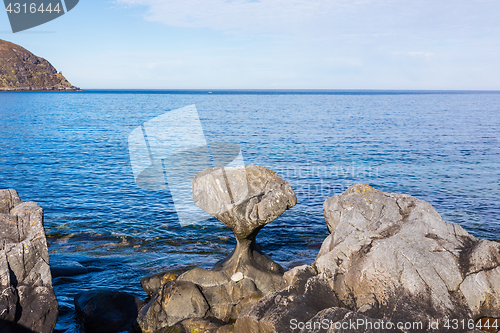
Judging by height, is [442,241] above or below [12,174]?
above

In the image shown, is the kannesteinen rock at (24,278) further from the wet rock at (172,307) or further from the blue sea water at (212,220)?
the blue sea water at (212,220)

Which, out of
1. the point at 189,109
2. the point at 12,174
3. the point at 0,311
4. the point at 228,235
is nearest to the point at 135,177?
the point at 12,174

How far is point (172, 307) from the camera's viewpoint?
1005 cm

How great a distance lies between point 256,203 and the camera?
1169 centimetres

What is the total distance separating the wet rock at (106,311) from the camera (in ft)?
34.0

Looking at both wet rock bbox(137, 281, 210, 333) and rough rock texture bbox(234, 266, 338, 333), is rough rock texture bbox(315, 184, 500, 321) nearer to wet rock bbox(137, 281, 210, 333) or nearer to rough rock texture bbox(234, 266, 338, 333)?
rough rock texture bbox(234, 266, 338, 333)

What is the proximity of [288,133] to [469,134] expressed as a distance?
25.8m

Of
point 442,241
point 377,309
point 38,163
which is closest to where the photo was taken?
point 377,309

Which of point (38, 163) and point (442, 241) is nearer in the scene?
point (442, 241)

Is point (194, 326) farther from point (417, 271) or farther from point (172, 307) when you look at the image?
point (417, 271)

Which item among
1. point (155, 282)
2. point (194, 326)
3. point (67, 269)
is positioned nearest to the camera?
point (194, 326)

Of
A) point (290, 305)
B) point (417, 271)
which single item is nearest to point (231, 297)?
point (290, 305)

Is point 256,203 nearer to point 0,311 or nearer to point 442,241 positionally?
point 442,241

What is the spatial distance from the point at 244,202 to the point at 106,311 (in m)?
4.90
